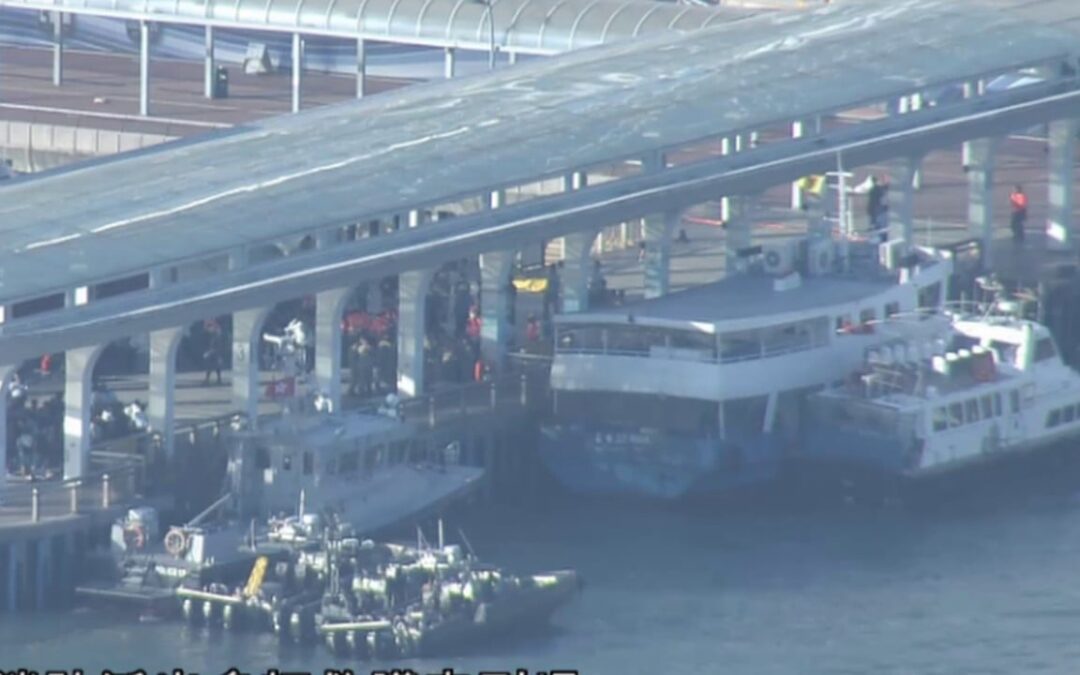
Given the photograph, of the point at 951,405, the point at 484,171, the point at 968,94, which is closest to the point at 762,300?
the point at 951,405

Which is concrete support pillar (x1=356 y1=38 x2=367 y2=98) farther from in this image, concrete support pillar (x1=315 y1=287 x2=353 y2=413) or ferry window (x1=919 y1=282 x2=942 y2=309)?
concrete support pillar (x1=315 y1=287 x2=353 y2=413)

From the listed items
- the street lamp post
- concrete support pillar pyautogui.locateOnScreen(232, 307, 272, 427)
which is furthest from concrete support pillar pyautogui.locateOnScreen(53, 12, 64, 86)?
concrete support pillar pyautogui.locateOnScreen(232, 307, 272, 427)

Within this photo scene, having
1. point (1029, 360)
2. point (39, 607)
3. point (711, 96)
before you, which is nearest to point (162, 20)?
point (711, 96)

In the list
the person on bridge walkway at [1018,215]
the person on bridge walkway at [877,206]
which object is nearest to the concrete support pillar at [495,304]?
the person on bridge walkway at [877,206]

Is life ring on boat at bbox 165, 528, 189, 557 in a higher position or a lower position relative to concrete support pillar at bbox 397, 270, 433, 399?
lower

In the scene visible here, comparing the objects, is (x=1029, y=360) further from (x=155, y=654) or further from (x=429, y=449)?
(x=155, y=654)

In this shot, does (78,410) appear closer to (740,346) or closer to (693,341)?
(693,341)
